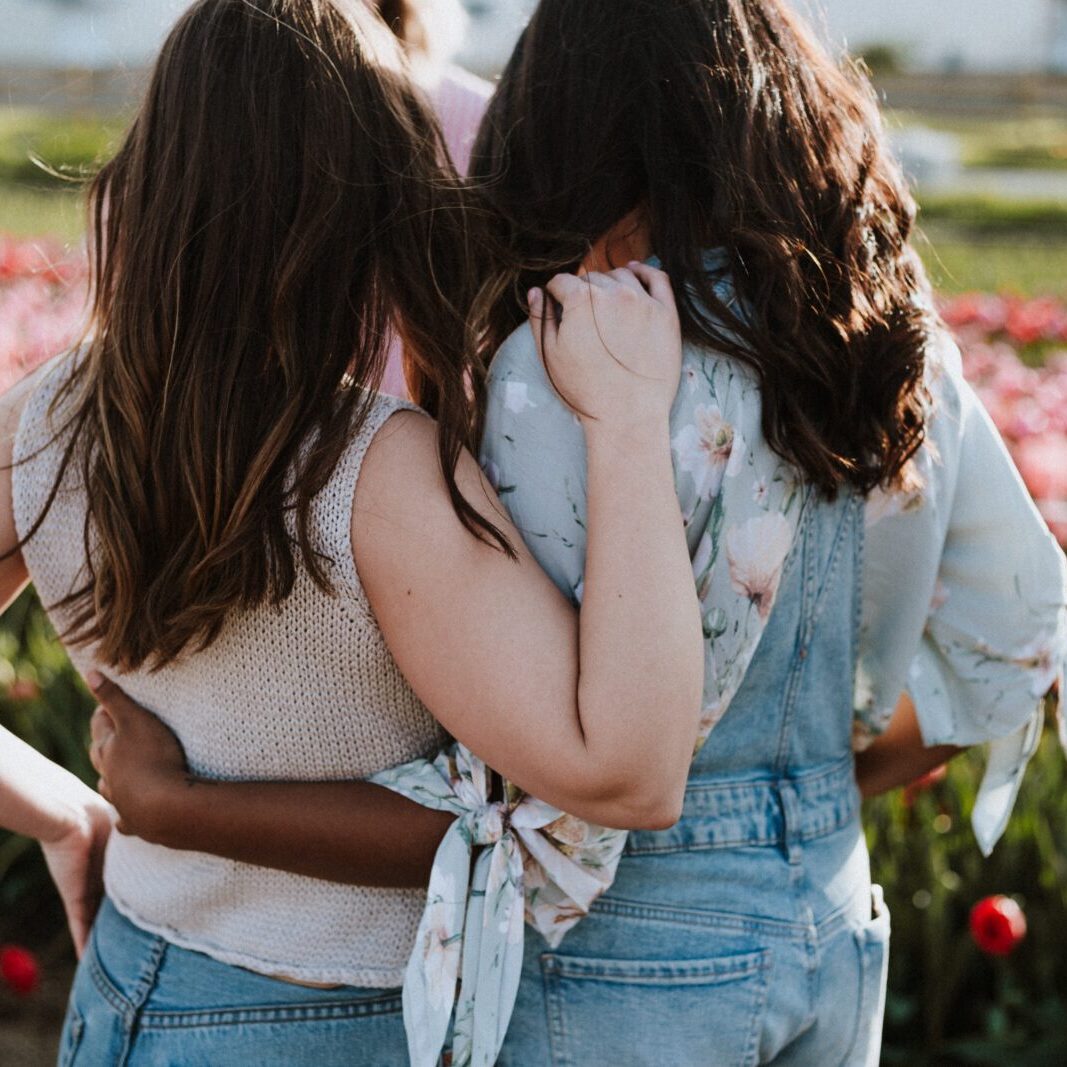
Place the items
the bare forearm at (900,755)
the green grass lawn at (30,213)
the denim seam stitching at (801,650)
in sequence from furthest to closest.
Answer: the green grass lawn at (30,213)
the bare forearm at (900,755)
the denim seam stitching at (801,650)

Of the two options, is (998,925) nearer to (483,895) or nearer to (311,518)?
(483,895)

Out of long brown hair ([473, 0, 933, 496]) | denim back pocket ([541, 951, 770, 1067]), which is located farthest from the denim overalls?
long brown hair ([473, 0, 933, 496])

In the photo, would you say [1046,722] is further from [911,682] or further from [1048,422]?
[911,682]

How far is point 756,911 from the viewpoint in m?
1.26

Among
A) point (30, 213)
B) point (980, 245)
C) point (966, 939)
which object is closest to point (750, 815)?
point (966, 939)

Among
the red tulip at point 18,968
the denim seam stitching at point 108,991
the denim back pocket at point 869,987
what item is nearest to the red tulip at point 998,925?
the denim back pocket at point 869,987

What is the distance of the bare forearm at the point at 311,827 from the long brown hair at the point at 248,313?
0.14 meters

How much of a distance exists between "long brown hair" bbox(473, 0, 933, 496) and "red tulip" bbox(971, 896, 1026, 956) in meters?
1.06

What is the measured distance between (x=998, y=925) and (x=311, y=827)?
51.2 inches

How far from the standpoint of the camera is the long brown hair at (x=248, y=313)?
1129 mm

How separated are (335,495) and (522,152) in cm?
42

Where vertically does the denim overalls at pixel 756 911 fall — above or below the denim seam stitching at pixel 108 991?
above

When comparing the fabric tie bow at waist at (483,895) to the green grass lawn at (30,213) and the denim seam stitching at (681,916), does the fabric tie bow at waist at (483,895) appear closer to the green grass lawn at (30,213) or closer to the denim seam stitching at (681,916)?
the denim seam stitching at (681,916)

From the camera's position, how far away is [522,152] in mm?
1318
